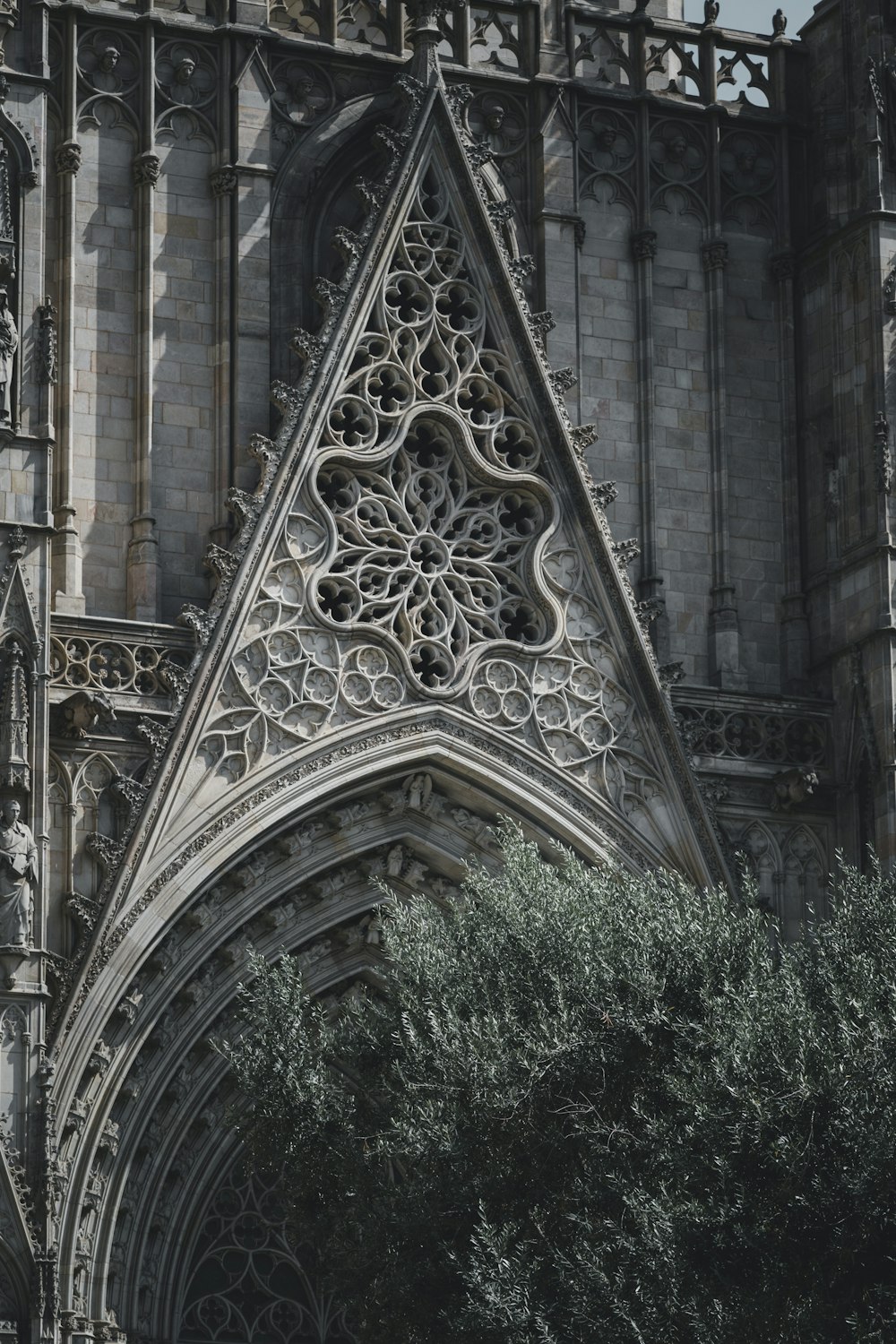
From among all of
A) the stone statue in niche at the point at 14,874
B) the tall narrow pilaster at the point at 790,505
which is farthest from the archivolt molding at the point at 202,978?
the tall narrow pilaster at the point at 790,505

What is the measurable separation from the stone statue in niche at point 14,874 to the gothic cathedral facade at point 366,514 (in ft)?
0.13

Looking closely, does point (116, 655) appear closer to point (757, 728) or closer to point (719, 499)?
point (757, 728)

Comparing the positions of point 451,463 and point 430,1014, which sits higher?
point 451,463

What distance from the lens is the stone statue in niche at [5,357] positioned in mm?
26078

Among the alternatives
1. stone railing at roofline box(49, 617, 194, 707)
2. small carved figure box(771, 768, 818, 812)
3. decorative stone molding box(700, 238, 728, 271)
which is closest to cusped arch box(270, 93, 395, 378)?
stone railing at roofline box(49, 617, 194, 707)

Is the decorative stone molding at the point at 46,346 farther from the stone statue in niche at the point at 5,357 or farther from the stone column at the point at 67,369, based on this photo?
the stone column at the point at 67,369

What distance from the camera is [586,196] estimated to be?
2994 cm

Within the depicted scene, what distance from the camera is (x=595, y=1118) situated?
2305 cm

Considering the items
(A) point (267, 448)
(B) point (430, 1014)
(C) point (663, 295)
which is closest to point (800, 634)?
(C) point (663, 295)

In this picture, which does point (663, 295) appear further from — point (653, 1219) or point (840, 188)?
point (653, 1219)

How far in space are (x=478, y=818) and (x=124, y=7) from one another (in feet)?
23.7

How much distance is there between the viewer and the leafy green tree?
71.9ft

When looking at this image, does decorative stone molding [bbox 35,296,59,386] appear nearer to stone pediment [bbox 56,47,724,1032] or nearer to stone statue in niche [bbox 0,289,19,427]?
stone statue in niche [bbox 0,289,19,427]

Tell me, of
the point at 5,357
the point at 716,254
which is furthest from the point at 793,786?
the point at 5,357
